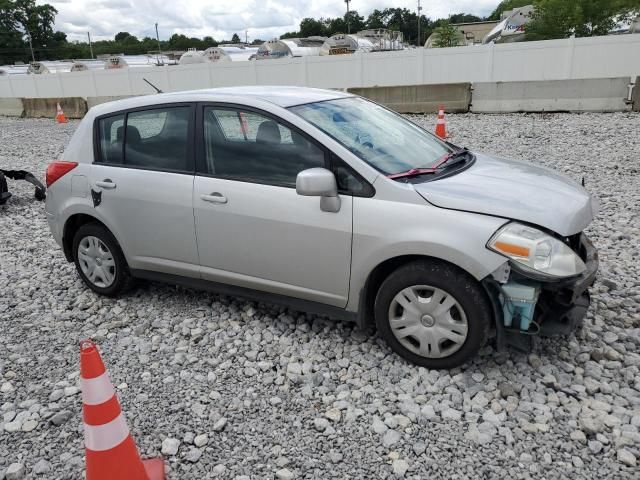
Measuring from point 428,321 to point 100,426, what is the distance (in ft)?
6.20

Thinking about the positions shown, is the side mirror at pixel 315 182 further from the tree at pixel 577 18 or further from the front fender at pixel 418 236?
the tree at pixel 577 18

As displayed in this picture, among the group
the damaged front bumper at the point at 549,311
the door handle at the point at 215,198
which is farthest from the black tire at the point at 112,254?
the damaged front bumper at the point at 549,311

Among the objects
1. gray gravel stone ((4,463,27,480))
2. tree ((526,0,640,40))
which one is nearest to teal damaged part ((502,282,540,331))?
gray gravel stone ((4,463,27,480))

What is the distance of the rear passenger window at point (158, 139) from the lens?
13.2 ft

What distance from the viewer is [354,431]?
2959 millimetres

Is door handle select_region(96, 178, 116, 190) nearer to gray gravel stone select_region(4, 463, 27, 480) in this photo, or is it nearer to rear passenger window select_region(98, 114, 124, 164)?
rear passenger window select_region(98, 114, 124, 164)

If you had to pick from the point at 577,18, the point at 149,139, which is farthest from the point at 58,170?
the point at 577,18

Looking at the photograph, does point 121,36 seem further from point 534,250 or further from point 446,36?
point 534,250

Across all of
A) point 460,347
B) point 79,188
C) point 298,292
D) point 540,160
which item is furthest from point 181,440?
point 540,160

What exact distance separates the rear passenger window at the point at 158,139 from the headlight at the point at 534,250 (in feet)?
7.64

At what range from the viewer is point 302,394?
3.31m

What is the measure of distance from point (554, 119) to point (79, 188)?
38.7 ft

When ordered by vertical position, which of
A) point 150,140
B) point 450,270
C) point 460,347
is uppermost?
point 150,140

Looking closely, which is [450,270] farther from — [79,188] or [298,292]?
[79,188]
